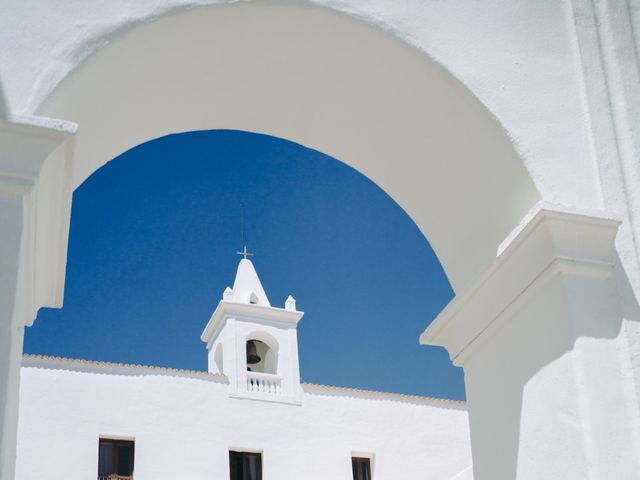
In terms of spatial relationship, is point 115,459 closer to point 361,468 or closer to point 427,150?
point 361,468

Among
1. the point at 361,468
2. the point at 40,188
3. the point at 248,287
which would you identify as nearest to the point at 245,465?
the point at 361,468

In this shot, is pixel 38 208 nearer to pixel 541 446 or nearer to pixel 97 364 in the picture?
pixel 541 446

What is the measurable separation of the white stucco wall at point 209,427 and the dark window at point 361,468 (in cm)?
19

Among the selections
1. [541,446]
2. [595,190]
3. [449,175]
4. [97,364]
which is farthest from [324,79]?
[97,364]

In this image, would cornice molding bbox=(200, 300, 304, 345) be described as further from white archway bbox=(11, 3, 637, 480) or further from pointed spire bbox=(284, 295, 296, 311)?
white archway bbox=(11, 3, 637, 480)

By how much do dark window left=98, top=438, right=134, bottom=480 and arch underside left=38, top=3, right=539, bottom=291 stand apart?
55.6 ft

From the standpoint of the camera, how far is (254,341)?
2594 cm

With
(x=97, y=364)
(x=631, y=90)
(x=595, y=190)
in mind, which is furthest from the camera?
(x=97, y=364)

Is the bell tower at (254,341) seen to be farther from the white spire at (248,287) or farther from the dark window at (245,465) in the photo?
the dark window at (245,465)

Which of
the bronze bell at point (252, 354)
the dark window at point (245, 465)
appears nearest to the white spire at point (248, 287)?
the bronze bell at point (252, 354)

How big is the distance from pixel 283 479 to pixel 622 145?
19.0 metres

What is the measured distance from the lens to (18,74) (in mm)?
3598

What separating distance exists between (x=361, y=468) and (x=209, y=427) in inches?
140

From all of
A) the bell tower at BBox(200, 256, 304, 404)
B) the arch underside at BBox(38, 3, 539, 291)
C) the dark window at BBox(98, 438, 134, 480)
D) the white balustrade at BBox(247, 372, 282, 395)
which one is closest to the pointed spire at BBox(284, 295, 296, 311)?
the bell tower at BBox(200, 256, 304, 404)
